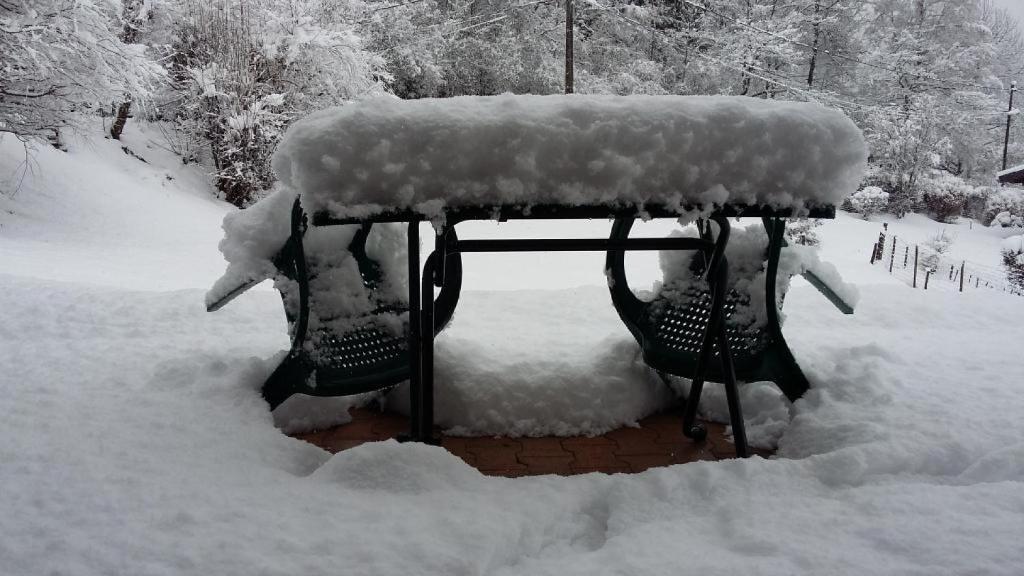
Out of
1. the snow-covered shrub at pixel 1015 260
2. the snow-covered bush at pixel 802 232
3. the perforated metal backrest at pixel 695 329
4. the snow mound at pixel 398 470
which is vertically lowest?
the snow-covered shrub at pixel 1015 260

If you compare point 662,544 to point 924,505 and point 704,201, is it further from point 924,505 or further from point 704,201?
point 704,201

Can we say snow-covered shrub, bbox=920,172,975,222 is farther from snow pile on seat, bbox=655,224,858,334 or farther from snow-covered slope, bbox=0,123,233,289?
snow pile on seat, bbox=655,224,858,334

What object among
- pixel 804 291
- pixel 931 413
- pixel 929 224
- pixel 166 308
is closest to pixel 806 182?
pixel 931 413

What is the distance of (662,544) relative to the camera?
4.40 feet

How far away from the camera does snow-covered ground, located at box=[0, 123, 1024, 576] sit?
128cm

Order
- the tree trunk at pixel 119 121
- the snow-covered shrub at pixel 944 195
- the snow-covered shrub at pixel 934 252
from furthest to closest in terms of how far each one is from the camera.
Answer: the snow-covered shrub at pixel 944 195 < the snow-covered shrub at pixel 934 252 < the tree trunk at pixel 119 121

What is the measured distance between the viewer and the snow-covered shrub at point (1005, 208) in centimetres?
2161

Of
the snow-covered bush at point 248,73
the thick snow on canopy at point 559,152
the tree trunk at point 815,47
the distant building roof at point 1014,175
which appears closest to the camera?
the thick snow on canopy at point 559,152

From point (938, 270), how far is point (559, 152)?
16.0m

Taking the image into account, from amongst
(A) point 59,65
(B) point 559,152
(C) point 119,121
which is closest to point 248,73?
(C) point 119,121

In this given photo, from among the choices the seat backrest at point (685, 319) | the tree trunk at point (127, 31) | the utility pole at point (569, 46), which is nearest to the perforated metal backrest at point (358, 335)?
the seat backrest at point (685, 319)

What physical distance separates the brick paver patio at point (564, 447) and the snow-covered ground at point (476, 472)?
3.3 inches

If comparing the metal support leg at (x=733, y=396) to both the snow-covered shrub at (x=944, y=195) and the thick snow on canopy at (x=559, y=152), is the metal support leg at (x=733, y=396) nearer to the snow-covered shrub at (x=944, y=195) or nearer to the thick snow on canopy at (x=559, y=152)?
the thick snow on canopy at (x=559, y=152)

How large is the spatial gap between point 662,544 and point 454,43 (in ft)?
57.0
